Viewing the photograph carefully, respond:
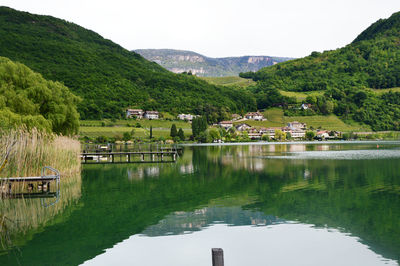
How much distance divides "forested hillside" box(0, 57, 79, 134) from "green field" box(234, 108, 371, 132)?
12934 centimetres

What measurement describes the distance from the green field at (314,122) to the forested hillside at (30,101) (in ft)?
424

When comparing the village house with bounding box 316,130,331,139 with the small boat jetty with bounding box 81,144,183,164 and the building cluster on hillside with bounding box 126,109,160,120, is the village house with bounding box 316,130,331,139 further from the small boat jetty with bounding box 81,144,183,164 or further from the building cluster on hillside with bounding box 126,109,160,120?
the small boat jetty with bounding box 81,144,183,164

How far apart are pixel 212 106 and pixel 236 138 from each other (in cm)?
4731

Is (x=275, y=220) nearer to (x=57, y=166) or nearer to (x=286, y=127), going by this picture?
(x=57, y=166)

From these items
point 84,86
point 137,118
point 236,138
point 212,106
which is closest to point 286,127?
point 236,138

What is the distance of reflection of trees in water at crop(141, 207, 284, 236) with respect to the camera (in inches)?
566

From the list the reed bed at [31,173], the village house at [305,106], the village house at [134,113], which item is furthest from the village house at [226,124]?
the reed bed at [31,173]

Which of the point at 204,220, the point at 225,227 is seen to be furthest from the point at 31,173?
the point at 225,227

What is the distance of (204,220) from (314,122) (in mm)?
152607

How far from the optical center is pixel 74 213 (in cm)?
1752

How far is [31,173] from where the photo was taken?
2317 cm

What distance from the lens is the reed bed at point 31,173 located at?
1485cm

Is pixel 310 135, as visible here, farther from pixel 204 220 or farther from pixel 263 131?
pixel 204 220

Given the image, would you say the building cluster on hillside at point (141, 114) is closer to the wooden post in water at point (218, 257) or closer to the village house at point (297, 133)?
the village house at point (297, 133)
